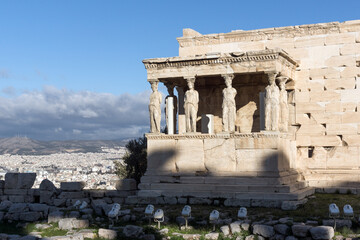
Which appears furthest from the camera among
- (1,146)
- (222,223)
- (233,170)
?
(1,146)

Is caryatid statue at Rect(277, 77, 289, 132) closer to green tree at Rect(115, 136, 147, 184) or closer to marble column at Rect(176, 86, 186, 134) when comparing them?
marble column at Rect(176, 86, 186, 134)

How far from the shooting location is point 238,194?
688 inches

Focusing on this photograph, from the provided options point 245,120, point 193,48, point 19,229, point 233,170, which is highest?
point 193,48

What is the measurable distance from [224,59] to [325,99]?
3561 mm

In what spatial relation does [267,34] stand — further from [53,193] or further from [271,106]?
[53,193]

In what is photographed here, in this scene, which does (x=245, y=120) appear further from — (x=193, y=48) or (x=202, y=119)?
(x=193, y=48)

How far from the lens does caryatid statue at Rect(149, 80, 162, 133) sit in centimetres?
1944

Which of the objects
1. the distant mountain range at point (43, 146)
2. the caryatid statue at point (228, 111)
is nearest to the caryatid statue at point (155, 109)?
the caryatid statue at point (228, 111)

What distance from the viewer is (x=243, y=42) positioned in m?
20.8

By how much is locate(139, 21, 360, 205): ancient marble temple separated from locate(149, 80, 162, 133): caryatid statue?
31 millimetres

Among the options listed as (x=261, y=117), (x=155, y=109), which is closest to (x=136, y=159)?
(x=155, y=109)

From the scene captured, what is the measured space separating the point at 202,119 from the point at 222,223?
683 centimetres

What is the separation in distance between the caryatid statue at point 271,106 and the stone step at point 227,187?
1777 mm

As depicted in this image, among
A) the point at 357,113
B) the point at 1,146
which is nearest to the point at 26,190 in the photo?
the point at 357,113
